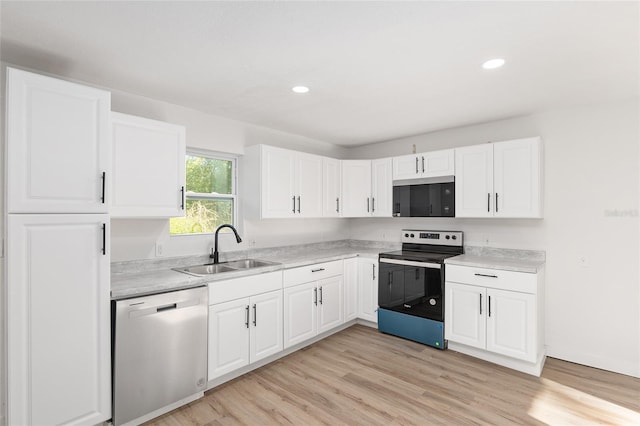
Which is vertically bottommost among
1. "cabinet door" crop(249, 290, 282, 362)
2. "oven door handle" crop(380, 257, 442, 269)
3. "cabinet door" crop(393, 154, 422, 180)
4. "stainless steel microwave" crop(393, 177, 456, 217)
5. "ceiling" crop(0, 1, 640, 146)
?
"cabinet door" crop(249, 290, 282, 362)

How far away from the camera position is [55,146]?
1973 millimetres

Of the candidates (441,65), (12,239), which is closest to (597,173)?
(441,65)

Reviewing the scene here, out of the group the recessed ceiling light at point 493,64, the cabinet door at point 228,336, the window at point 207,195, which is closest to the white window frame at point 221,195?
the window at point 207,195

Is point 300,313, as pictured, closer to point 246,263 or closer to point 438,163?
point 246,263

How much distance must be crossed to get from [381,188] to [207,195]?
2169 millimetres

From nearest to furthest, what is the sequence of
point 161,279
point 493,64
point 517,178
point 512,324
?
point 493,64
point 161,279
point 512,324
point 517,178

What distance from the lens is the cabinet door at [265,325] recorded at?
301 centimetres

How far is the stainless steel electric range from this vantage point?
3523 millimetres

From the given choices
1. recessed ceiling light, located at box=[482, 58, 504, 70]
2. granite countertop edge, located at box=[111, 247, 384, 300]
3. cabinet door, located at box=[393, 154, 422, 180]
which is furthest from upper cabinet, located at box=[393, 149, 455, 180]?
granite countertop edge, located at box=[111, 247, 384, 300]

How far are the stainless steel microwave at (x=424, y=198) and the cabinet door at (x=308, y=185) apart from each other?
0.97m

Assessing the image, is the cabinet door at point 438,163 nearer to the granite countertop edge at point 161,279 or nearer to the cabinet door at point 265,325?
the granite countertop edge at point 161,279

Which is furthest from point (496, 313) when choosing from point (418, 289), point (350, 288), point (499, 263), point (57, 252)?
point (57, 252)

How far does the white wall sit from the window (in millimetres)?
3089

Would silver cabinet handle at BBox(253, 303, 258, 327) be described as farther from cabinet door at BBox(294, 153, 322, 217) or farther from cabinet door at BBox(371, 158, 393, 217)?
cabinet door at BBox(371, 158, 393, 217)
